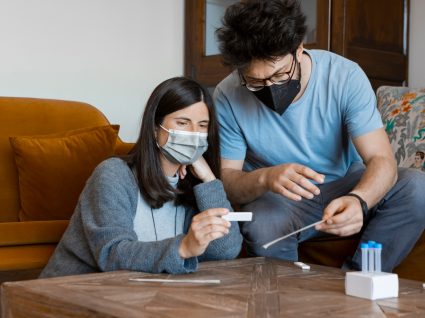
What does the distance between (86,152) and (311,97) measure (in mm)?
830

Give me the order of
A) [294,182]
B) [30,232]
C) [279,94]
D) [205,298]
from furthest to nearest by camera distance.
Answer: [30,232], [279,94], [294,182], [205,298]

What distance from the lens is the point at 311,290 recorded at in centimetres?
125

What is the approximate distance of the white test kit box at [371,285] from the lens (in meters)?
1.18

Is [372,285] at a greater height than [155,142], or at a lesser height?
lesser

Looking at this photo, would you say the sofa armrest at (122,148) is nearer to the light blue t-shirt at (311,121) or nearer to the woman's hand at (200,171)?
the light blue t-shirt at (311,121)

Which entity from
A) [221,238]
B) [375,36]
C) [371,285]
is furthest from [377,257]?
[375,36]

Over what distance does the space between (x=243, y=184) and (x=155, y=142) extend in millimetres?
307

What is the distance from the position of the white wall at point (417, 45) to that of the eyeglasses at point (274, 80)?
58.3 inches

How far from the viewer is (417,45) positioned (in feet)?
10.6

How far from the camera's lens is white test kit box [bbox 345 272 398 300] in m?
1.18

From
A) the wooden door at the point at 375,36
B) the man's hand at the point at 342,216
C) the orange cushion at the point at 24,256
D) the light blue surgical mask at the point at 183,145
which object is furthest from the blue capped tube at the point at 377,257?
the wooden door at the point at 375,36

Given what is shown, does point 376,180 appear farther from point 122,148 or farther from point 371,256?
point 122,148

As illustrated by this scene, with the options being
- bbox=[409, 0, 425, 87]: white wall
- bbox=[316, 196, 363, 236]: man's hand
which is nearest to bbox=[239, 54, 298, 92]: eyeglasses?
bbox=[316, 196, 363, 236]: man's hand

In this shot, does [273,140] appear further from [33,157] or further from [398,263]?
[33,157]
